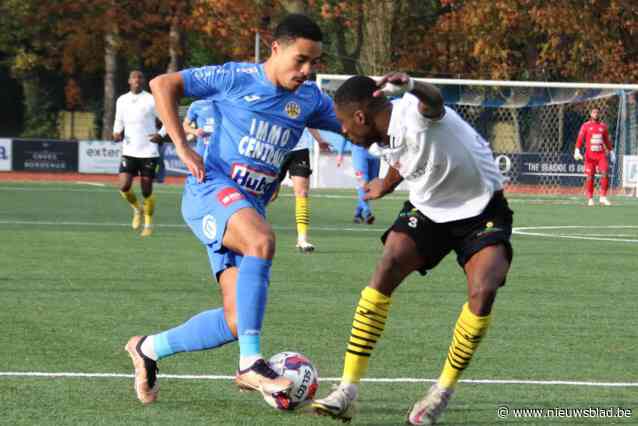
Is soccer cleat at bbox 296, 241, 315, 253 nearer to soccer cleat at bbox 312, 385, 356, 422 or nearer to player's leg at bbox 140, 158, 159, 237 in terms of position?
player's leg at bbox 140, 158, 159, 237

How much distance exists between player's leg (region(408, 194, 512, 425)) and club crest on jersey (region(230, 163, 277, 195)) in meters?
1.08

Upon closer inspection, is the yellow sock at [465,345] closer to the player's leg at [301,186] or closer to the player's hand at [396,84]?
the player's hand at [396,84]

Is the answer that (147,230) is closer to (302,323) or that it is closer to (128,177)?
(128,177)

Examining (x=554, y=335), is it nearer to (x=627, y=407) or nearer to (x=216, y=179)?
(x=627, y=407)

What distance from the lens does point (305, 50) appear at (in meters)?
6.89

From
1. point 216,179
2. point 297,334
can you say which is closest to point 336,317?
point 297,334

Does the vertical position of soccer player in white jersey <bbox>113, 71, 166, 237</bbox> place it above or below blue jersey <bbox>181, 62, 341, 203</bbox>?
below

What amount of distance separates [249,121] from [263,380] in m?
1.47

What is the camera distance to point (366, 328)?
259 inches

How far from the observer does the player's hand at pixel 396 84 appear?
233 inches

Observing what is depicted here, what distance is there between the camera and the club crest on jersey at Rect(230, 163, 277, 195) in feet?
22.9

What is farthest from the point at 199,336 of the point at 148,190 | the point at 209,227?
the point at 148,190

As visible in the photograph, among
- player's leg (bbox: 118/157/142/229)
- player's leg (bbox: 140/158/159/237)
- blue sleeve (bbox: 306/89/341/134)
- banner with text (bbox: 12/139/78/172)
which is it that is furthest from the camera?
banner with text (bbox: 12/139/78/172)

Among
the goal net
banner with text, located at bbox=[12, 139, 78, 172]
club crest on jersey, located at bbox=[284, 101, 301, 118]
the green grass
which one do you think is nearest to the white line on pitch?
the green grass
